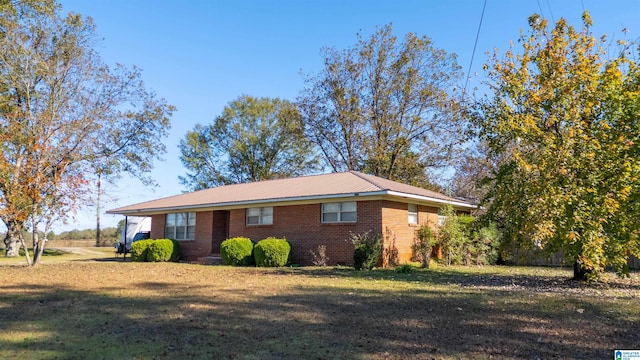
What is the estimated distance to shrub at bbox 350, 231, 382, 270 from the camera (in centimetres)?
1569

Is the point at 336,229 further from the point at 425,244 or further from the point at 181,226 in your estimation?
the point at 181,226

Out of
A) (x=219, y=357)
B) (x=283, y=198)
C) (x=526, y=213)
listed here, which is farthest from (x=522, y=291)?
(x=283, y=198)

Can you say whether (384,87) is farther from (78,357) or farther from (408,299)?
(78,357)

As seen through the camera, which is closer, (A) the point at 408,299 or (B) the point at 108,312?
(B) the point at 108,312

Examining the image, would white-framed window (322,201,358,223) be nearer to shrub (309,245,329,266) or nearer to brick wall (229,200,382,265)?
brick wall (229,200,382,265)

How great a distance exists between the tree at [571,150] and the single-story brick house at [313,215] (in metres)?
5.53

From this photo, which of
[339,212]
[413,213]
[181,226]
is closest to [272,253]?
[339,212]

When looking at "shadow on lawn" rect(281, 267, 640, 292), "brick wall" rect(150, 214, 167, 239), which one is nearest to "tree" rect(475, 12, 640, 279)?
"shadow on lawn" rect(281, 267, 640, 292)

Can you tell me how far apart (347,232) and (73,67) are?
1446cm

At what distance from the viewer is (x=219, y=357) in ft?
16.3

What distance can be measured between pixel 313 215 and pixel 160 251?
827 centimetres

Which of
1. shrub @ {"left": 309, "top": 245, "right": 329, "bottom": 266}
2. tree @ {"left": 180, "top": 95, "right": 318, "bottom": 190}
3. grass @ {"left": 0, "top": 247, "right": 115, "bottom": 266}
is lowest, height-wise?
grass @ {"left": 0, "top": 247, "right": 115, "bottom": 266}

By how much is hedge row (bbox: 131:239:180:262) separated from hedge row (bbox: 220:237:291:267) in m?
4.06

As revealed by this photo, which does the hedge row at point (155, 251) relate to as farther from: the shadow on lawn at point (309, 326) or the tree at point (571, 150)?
the tree at point (571, 150)
